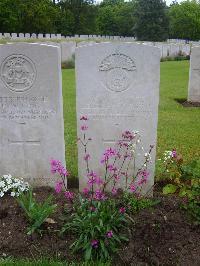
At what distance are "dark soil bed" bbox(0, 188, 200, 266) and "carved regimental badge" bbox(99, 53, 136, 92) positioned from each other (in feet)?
4.65

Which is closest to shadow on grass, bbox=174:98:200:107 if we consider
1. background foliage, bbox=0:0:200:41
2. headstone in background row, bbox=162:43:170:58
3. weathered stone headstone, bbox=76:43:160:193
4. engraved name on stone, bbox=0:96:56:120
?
weathered stone headstone, bbox=76:43:160:193

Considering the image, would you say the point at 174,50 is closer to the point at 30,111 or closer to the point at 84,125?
the point at 84,125

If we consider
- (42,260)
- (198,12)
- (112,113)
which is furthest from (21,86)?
(198,12)

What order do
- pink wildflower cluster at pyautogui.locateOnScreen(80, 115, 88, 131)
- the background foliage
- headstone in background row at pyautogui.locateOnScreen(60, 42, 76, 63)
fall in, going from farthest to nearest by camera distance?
the background foliage < headstone in background row at pyautogui.locateOnScreen(60, 42, 76, 63) < pink wildflower cluster at pyautogui.locateOnScreen(80, 115, 88, 131)

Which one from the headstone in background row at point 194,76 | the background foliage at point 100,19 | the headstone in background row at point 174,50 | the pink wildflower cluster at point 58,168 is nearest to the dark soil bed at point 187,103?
the headstone in background row at point 194,76

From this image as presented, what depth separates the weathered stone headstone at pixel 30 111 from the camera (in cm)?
449

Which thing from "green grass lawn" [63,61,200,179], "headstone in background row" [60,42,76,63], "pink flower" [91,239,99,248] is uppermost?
"headstone in background row" [60,42,76,63]

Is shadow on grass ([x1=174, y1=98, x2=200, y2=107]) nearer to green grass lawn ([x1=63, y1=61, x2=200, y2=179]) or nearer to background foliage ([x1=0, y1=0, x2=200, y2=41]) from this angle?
green grass lawn ([x1=63, y1=61, x2=200, y2=179])

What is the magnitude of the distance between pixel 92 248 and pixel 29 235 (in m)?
0.66

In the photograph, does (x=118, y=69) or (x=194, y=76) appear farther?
(x=194, y=76)

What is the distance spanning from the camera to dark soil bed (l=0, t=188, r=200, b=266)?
146 inches

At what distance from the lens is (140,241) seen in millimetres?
3846

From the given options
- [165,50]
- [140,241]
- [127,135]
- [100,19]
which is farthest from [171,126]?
[100,19]

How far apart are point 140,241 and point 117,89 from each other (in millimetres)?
1654
